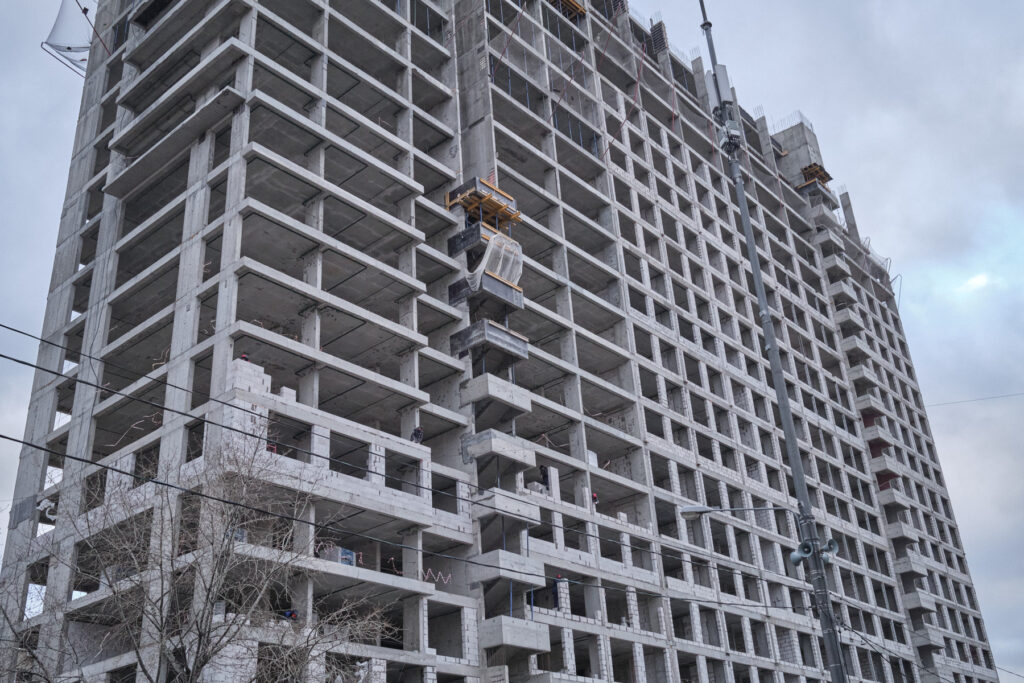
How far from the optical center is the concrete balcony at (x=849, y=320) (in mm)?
95812

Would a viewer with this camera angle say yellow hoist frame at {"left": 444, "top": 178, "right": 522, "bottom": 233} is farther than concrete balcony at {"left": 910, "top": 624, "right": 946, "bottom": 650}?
No

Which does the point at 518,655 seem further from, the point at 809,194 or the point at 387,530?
the point at 809,194

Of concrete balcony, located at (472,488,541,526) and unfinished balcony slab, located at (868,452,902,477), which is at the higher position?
unfinished balcony slab, located at (868,452,902,477)

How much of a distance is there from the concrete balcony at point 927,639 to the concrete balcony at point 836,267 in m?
35.0

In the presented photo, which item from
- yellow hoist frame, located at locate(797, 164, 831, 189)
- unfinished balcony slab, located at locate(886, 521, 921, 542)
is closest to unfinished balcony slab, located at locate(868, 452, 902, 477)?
unfinished balcony slab, located at locate(886, 521, 921, 542)

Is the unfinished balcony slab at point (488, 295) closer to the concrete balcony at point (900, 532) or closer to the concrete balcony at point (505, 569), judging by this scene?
the concrete balcony at point (505, 569)

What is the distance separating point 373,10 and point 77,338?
25.2m

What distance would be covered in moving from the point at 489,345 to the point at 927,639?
5085cm

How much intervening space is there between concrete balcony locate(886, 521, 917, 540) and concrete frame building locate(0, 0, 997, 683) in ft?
8.98

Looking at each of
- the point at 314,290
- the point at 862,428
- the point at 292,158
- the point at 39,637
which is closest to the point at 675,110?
the point at 862,428

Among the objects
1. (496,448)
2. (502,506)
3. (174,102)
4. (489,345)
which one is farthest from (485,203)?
(502,506)

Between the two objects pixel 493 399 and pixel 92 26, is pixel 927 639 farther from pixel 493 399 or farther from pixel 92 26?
pixel 92 26

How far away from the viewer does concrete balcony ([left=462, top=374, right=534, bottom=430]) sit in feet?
167

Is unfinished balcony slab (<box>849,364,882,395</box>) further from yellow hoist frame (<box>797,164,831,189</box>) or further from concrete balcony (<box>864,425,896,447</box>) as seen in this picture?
yellow hoist frame (<box>797,164,831,189</box>)
